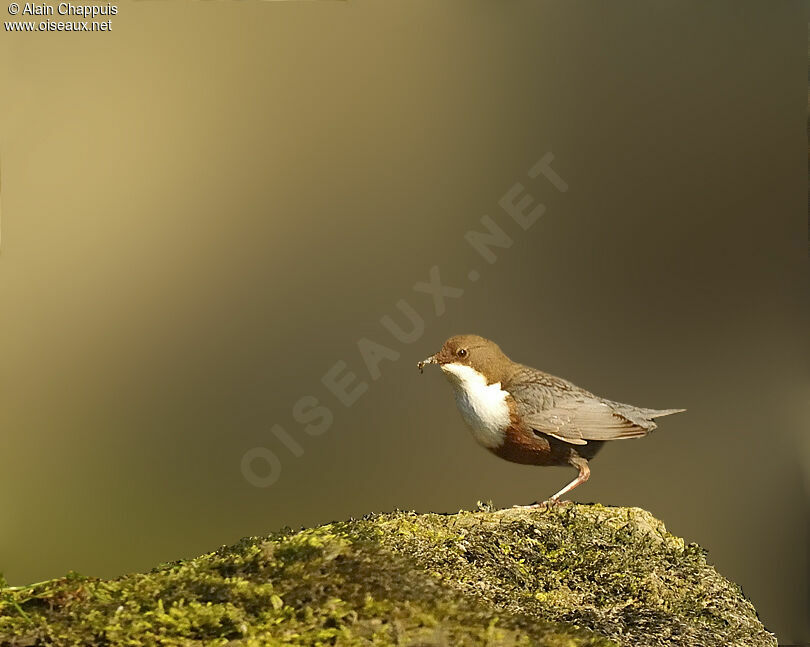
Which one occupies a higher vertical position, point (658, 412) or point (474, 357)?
point (474, 357)

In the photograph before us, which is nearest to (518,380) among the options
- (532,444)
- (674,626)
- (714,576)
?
(532,444)

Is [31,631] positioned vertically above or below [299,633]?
above

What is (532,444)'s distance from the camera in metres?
3.49

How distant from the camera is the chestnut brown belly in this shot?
3473mm

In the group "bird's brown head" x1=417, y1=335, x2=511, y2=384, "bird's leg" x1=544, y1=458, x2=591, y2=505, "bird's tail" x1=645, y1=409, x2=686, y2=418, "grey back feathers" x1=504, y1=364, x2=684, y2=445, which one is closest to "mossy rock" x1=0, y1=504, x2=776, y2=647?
"bird's leg" x1=544, y1=458, x2=591, y2=505

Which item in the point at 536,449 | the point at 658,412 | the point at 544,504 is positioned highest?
the point at 536,449

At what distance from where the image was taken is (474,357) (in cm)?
356

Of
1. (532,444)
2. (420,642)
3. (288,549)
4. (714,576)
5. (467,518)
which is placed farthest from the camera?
(532,444)

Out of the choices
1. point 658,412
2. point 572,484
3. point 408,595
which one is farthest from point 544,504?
point 408,595

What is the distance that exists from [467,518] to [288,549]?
0.86m

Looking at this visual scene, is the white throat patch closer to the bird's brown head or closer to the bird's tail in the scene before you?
the bird's brown head

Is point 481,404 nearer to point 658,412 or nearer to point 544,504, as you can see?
point 544,504

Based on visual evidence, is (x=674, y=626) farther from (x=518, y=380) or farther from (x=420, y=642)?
(x=518, y=380)

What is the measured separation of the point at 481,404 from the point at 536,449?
0.29 meters
